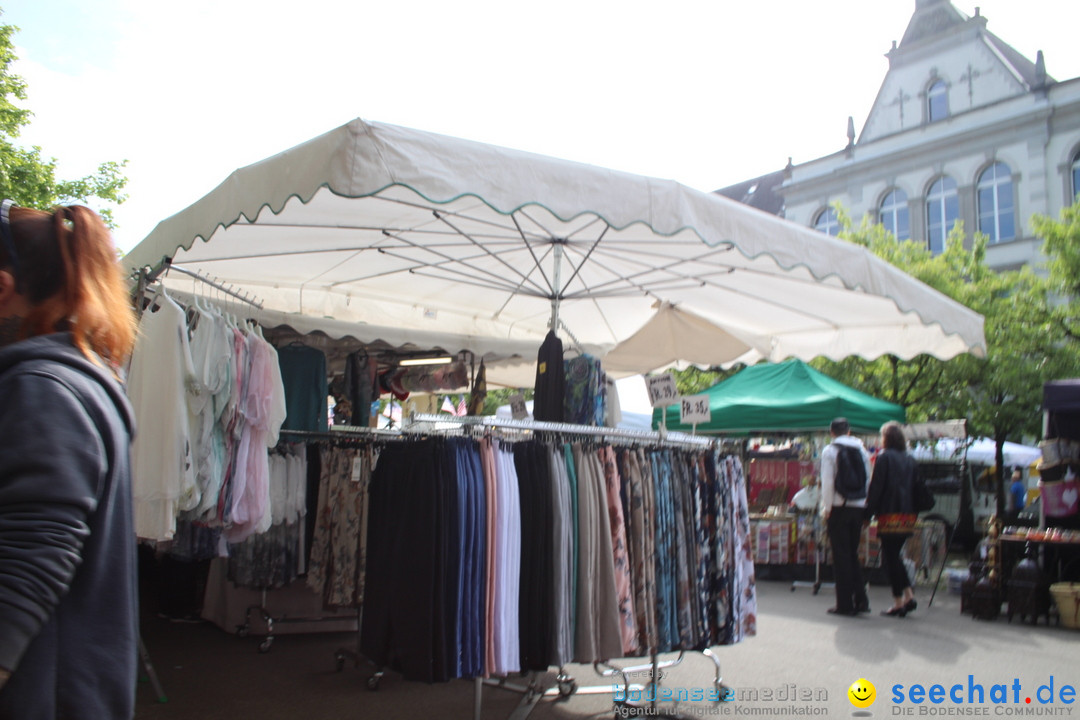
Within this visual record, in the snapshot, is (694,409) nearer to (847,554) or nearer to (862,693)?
(862,693)

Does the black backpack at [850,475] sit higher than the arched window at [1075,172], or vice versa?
the arched window at [1075,172]

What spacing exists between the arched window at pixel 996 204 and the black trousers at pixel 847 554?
2061cm

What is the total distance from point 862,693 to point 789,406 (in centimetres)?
533

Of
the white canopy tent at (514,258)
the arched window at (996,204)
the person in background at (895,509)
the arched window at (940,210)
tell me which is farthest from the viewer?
the arched window at (940,210)

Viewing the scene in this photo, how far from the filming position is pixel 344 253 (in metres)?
5.89

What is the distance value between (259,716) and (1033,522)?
851 centimetres

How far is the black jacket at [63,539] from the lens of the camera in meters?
1.37

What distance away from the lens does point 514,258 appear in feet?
19.1

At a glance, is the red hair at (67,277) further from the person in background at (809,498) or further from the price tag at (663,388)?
the person in background at (809,498)

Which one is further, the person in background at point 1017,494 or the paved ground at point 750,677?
the person in background at point 1017,494

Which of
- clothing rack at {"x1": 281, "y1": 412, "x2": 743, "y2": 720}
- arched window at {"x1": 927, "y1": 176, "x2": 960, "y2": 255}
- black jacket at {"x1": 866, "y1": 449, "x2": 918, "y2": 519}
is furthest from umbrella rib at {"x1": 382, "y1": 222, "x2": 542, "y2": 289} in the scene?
arched window at {"x1": 927, "y1": 176, "x2": 960, "y2": 255}


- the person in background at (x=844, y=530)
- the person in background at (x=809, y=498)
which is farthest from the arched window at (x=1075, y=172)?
the person in background at (x=844, y=530)

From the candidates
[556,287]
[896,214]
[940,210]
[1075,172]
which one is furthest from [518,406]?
[896,214]

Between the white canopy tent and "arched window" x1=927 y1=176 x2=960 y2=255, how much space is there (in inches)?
890
